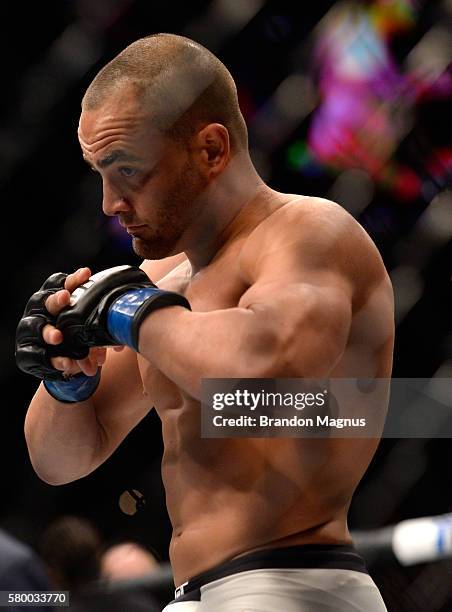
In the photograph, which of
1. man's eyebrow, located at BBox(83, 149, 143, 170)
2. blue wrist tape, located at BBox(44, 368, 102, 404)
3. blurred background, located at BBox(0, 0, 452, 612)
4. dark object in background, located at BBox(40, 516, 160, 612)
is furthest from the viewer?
blurred background, located at BBox(0, 0, 452, 612)

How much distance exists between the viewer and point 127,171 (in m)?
1.44

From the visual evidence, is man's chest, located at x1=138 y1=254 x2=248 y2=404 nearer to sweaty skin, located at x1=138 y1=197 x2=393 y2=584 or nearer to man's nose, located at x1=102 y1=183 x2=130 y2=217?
sweaty skin, located at x1=138 y1=197 x2=393 y2=584

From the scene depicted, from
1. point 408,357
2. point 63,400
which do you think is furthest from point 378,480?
point 63,400

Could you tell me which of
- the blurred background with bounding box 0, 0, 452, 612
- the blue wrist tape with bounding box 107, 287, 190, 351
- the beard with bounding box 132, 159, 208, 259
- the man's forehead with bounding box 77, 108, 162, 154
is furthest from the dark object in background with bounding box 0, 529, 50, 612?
the blurred background with bounding box 0, 0, 452, 612

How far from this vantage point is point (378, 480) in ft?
9.59

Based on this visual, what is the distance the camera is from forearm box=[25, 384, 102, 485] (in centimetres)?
159

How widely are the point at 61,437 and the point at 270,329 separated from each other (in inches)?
19.7

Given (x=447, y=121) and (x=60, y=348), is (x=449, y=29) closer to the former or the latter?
(x=60, y=348)

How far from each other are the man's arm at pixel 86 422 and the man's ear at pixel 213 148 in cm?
33

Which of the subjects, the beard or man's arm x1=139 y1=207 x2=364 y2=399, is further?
the beard

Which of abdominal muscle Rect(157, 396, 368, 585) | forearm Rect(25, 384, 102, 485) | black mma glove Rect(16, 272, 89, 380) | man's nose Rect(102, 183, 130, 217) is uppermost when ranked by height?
man's nose Rect(102, 183, 130, 217)

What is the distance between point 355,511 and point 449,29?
1809 millimetres

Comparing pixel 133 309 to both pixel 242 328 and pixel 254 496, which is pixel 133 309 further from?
pixel 254 496

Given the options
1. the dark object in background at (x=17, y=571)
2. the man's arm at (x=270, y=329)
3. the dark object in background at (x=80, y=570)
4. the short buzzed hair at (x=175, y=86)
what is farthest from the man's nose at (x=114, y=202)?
the dark object in background at (x=80, y=570)
